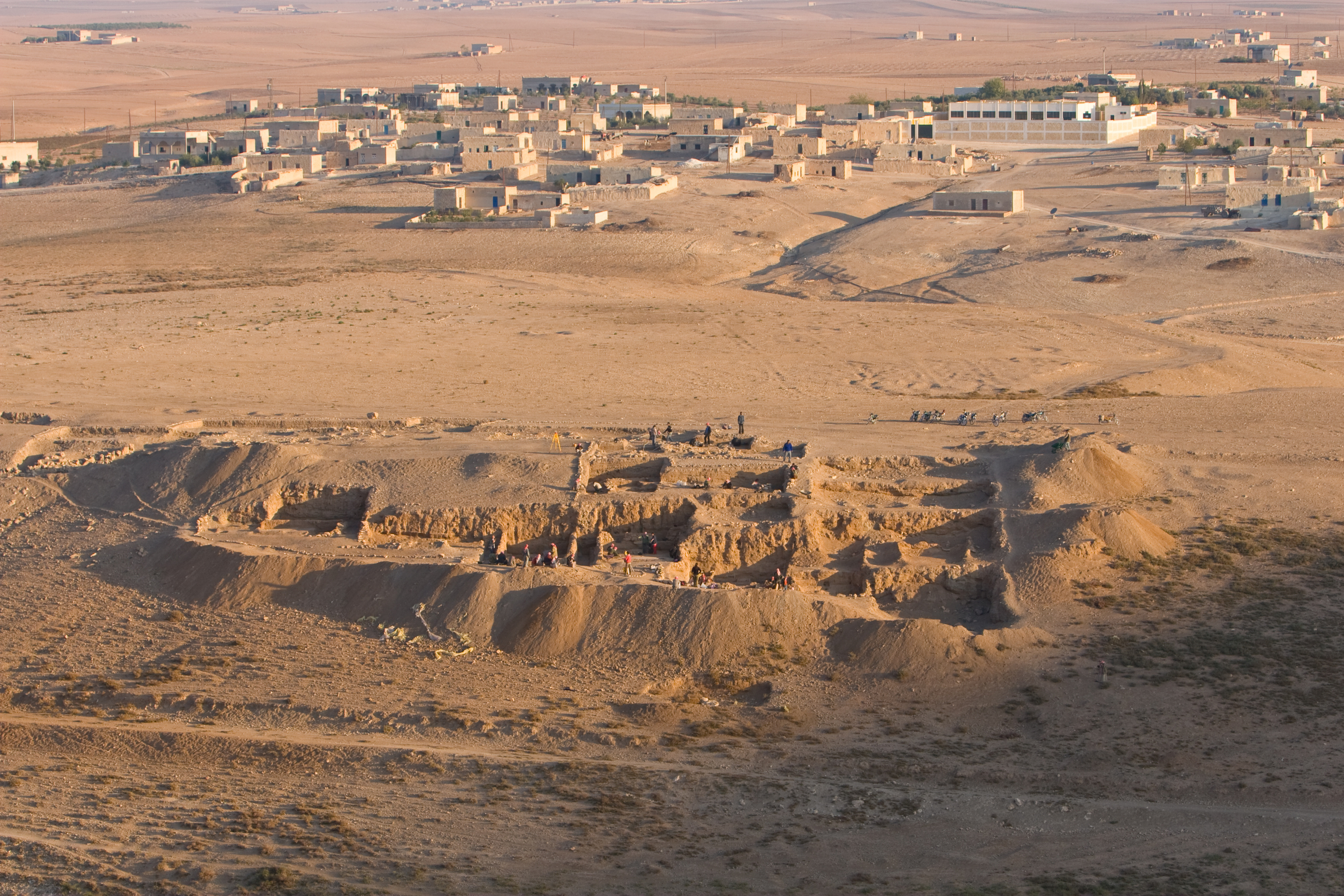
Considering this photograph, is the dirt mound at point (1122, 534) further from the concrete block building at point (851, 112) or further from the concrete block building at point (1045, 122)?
the concrete block building at point (851, 112)

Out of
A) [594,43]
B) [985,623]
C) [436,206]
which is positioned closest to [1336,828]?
[985,623]

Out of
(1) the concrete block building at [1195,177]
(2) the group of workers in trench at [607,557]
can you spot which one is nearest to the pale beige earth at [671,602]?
(2) the group of workers in trench at [607,557]

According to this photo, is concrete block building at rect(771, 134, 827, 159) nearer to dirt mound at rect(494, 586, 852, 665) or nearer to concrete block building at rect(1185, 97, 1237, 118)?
concrete block building at rect(1185, 97, 1237, 118)

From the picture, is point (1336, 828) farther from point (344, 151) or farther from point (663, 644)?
point (344, 151)

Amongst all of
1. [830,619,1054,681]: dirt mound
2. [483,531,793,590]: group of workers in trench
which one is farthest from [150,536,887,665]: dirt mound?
[483,531,793,590]: group of workers in trench

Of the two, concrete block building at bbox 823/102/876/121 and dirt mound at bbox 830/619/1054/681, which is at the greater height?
concrete block building at bbox 823/102/876/121

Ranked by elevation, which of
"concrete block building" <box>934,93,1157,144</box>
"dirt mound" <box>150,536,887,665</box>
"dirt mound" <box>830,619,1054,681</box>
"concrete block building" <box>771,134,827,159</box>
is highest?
"concrete block building" <box>934,93,1157,144</box>
